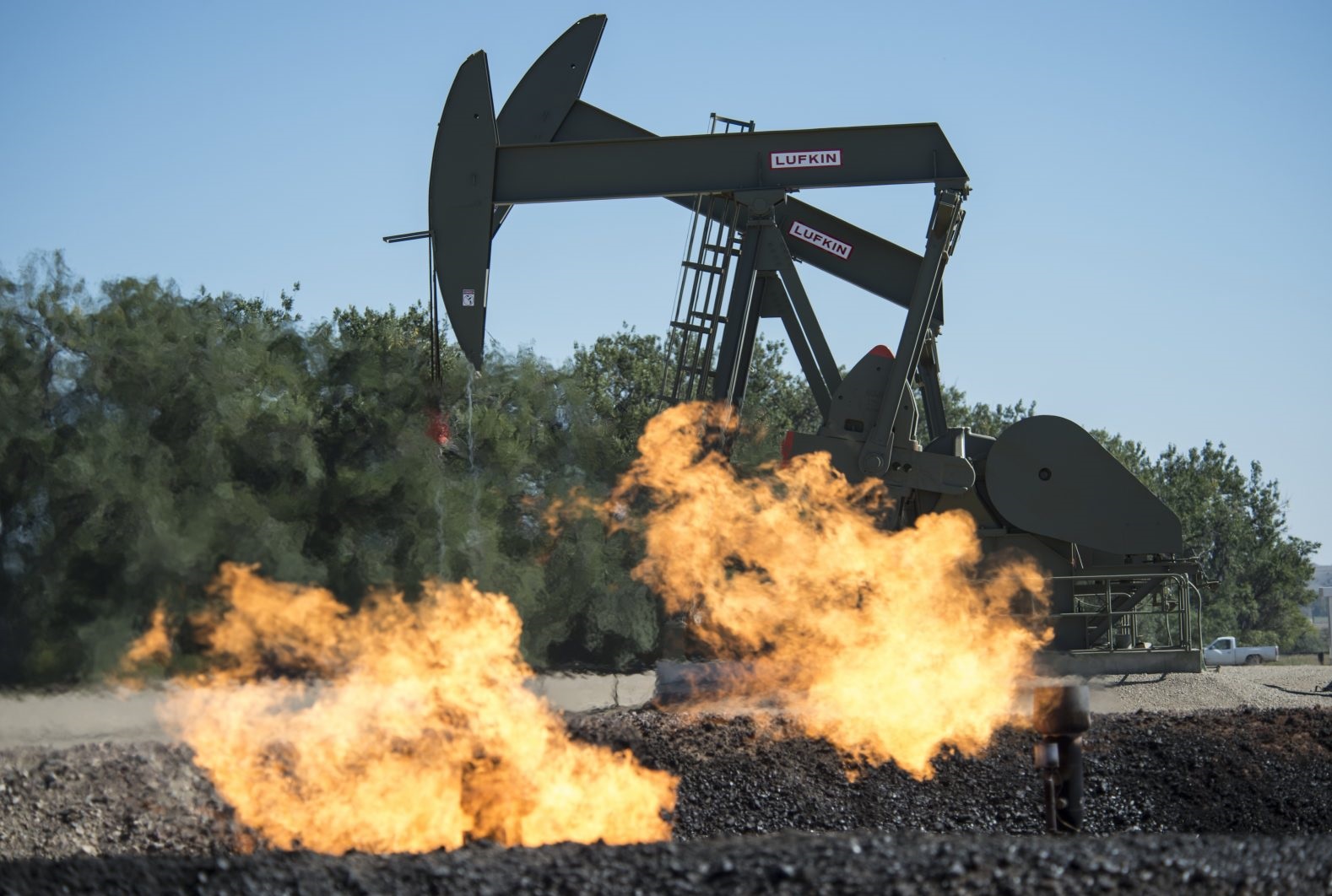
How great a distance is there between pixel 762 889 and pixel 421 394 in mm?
20891

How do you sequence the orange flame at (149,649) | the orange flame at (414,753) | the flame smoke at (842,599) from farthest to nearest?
the orange flame at (149,649) < the flame smoke at (842,599) < the orange flame at (414,753)

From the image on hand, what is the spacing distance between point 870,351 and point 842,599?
2916 millimetres

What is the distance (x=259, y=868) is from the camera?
26.1 feet

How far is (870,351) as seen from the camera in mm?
15234

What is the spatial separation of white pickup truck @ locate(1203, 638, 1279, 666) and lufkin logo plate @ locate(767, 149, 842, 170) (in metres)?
31.0

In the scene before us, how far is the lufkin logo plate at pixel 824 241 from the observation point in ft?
53.3

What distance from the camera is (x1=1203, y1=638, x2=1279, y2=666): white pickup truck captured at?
4208cm

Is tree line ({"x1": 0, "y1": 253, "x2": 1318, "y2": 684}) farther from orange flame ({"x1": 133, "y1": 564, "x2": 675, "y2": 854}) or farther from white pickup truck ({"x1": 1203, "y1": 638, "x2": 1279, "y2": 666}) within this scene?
white pickup truck ({"x1": 1203, "y1": 638, "x2": 1279, "y2": 666})

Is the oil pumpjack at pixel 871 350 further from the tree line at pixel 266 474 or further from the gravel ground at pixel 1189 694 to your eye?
the tree line at pixel 266 474

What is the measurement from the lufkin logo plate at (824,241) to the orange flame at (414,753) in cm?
592

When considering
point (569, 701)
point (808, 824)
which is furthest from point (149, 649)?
point (808, 824)

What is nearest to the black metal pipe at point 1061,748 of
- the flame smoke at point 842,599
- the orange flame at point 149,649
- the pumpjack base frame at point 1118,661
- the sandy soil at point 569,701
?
the flame smoke at point 842,599

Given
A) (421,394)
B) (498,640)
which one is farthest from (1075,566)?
(421,394)

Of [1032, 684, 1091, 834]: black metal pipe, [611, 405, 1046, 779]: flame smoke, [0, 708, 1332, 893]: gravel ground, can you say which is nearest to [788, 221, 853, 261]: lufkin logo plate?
[611, 405, 1046, 779]: flame smoke
